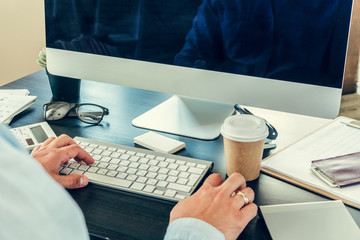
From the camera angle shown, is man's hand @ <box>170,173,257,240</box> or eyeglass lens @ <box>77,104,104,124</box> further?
eyeglass lens @ <box>77,104,104,124</box>

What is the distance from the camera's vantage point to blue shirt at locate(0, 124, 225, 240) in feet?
0.86

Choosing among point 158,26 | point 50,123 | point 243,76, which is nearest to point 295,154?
point 243,76

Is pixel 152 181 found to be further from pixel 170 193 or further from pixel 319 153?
pixel 319 153

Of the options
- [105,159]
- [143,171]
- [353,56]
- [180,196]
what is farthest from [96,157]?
[353,56]

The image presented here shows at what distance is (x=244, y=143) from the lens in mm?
728

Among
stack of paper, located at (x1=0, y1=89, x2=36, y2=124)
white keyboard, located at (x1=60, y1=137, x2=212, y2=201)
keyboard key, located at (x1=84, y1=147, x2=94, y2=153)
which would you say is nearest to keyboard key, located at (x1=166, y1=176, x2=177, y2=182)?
white keyboard, located at (x1=60, y1=137, x2=212, y2=201)

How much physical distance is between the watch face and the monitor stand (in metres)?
0.20

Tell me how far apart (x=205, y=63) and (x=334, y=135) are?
351 millimetres

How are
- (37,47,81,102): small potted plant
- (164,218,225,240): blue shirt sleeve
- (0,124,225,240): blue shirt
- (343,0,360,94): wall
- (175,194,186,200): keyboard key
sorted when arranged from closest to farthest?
(0,124,225,240): blue shirt
(164,218,225,240): blue shirt sleeve
(175,194,186,200): keyboard key
(37,47,81,102): small potted plant
(343,0,360,94): wall

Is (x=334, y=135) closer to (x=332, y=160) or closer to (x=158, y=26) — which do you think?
(x=332, y=160)

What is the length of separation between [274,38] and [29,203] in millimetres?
664

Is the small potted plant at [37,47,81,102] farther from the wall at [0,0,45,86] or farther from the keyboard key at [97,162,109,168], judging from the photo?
the wall at [0,0,45,86]

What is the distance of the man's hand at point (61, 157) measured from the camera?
73cm

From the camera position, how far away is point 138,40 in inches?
37.1
